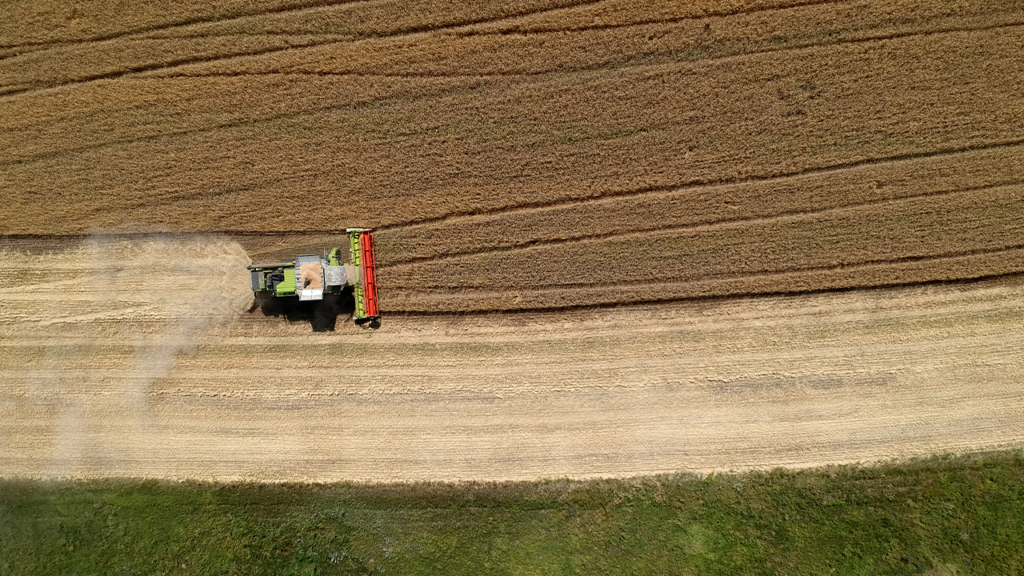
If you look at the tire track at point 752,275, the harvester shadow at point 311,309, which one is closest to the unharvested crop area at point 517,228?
the tire track at point 752,275

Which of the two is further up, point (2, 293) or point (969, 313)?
point (2, 293)

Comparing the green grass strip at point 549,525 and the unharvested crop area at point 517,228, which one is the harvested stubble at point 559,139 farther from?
the green grass strip at point 549,525

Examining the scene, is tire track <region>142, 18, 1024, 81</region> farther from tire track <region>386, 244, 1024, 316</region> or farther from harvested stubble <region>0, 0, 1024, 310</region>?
tire track <region>386, 244, 1024, 316</region>

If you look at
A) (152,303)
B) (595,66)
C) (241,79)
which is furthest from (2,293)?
(595,66)

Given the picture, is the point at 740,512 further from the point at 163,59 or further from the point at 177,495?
the point at 163,59

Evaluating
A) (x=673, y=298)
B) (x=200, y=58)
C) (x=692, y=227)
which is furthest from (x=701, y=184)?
(x=200, y=58)

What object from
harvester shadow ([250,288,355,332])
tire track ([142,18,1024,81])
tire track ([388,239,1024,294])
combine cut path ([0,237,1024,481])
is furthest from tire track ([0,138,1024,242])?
tire track ([142,18,1024,81])

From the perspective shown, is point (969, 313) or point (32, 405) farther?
point (32, 405)
